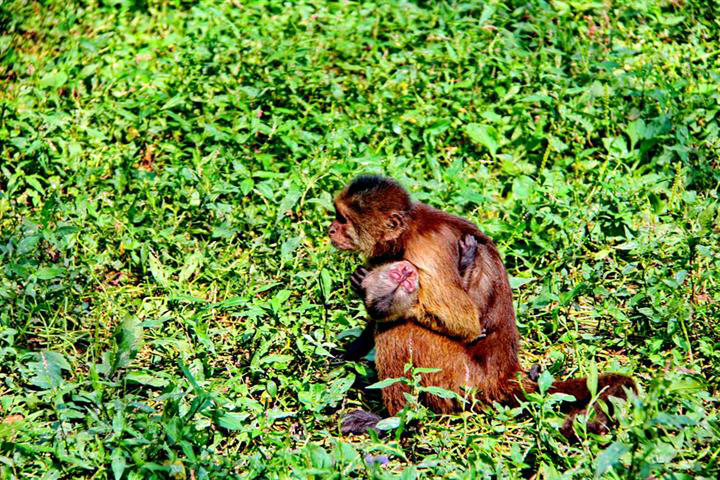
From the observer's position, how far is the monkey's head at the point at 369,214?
6.12 m

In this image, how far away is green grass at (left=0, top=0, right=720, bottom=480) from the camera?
5180mm

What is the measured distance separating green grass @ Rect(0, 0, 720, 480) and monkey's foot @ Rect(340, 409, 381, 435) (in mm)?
67

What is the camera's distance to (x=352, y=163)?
7.61m

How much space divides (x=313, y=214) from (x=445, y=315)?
2.02 m

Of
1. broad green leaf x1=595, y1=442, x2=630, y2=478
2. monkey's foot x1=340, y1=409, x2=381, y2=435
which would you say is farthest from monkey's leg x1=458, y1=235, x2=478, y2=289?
broad green leaf x1=595, y1=442, x2=630, y2=478

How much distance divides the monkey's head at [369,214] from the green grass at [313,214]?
1.11 ft

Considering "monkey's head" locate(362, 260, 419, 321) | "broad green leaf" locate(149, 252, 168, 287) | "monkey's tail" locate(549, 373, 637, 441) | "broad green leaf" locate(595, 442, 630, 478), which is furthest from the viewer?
"broad green leaf" locate(149, 252, 168, 287)

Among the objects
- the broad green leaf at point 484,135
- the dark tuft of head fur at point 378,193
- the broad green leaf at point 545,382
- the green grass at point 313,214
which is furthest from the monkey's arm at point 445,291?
the broad green leaf at point 484,135

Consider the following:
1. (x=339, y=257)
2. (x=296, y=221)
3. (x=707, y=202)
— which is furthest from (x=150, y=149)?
(x=707, y=202)

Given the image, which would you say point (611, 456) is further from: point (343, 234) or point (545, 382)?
point (343, 234)

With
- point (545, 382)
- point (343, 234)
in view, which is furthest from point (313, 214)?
point (545, 382)

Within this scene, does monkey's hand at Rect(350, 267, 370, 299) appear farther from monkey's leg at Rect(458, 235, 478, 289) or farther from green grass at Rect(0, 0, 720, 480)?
monkey's leg at Rect(458, 235, 478, 289)

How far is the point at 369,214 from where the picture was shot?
20.3ft

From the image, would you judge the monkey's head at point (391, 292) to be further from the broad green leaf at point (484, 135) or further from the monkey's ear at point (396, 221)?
the broad green leaf at point (484, 135)
